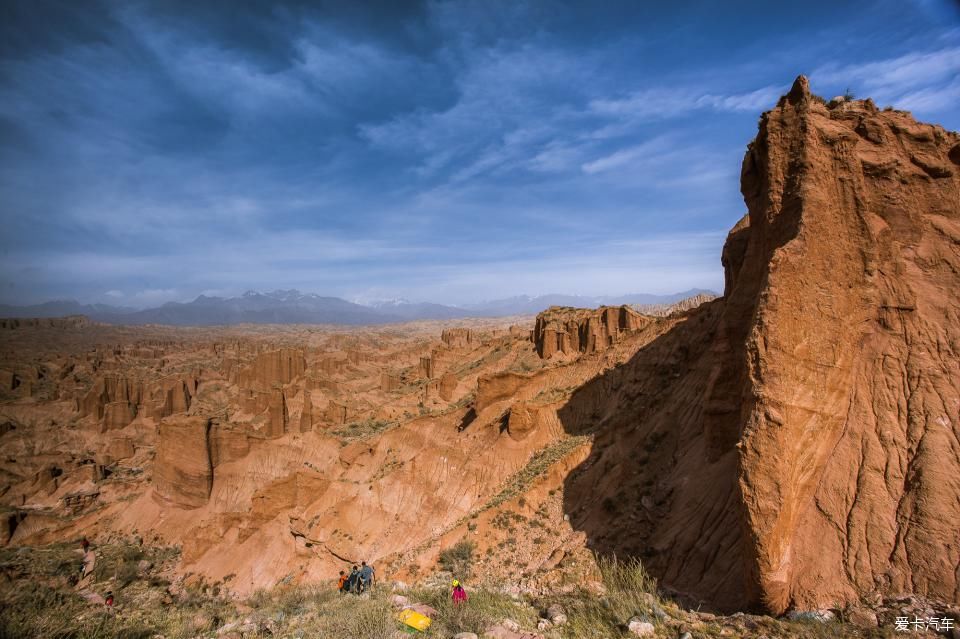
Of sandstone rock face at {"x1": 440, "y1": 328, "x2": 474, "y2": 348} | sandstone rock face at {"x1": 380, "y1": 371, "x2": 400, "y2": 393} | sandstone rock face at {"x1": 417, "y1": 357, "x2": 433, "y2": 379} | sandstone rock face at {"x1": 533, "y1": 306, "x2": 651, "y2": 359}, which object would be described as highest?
sandstone rock face at {"x1": 533, "y1": 306, "x2": 651, "y2": 359}

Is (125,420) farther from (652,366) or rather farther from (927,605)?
(927,605)

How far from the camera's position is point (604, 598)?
24.5 ft

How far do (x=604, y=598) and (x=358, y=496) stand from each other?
1721cm

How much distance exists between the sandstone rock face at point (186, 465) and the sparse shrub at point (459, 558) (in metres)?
17.3

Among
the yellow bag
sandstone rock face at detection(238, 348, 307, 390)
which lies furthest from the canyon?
sandstone rock face at detection(238, 348, 307, 390)

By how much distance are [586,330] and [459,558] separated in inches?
1069

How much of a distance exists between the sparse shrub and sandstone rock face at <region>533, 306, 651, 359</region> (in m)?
21.3

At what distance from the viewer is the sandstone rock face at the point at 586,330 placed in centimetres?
3631

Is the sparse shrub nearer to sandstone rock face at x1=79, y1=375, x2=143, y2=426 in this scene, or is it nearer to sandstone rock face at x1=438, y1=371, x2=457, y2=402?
sandstone rock face at x1=438, y1=371, x2=457, y2=402

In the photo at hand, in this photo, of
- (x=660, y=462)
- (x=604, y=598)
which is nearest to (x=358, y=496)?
(x=660, y=462)

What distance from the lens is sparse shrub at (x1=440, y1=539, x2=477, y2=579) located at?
563 inches

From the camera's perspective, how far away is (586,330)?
39.0 metres

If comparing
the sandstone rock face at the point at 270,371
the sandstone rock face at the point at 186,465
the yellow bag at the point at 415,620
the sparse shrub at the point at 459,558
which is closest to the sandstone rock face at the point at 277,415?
the sandstone rock face at the point at 186,465

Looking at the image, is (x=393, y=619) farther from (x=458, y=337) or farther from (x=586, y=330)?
(x=458, y=337)
